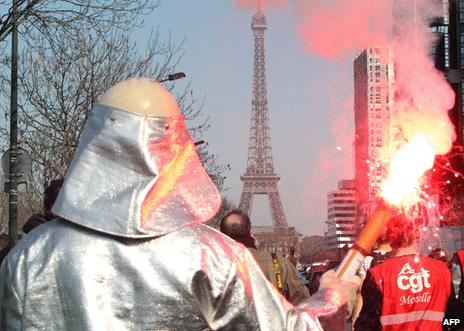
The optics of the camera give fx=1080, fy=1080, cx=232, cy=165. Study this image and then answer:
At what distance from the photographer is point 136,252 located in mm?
2701

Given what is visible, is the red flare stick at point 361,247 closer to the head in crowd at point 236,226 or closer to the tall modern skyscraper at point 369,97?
the head in crowd at point 236,226

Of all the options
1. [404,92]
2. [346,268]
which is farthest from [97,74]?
[346,268]

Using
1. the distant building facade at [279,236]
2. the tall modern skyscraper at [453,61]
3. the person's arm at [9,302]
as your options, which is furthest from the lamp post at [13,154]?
the distant building facade at [279,236]

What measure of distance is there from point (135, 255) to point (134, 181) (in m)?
0.19

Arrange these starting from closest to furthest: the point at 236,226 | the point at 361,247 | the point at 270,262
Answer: the point at 361,247
the point at 236,226
the point at 270,262

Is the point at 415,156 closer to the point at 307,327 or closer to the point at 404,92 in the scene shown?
the point at 307,327

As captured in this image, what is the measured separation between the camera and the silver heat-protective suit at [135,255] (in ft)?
8.85

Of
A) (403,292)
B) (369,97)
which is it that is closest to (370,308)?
(403,292)

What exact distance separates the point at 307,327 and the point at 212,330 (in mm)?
269

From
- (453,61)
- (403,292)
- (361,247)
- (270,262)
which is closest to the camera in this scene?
(361,247)

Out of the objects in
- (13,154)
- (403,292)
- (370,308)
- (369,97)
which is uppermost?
(369,97)

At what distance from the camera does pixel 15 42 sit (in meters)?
18.9

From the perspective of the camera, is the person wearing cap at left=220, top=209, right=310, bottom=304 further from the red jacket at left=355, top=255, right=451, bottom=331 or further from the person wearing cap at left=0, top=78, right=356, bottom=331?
the person wearing cap at left=0, top=78, right=356, bottom=331

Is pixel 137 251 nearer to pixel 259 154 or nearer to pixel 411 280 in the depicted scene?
pixel 411 280
